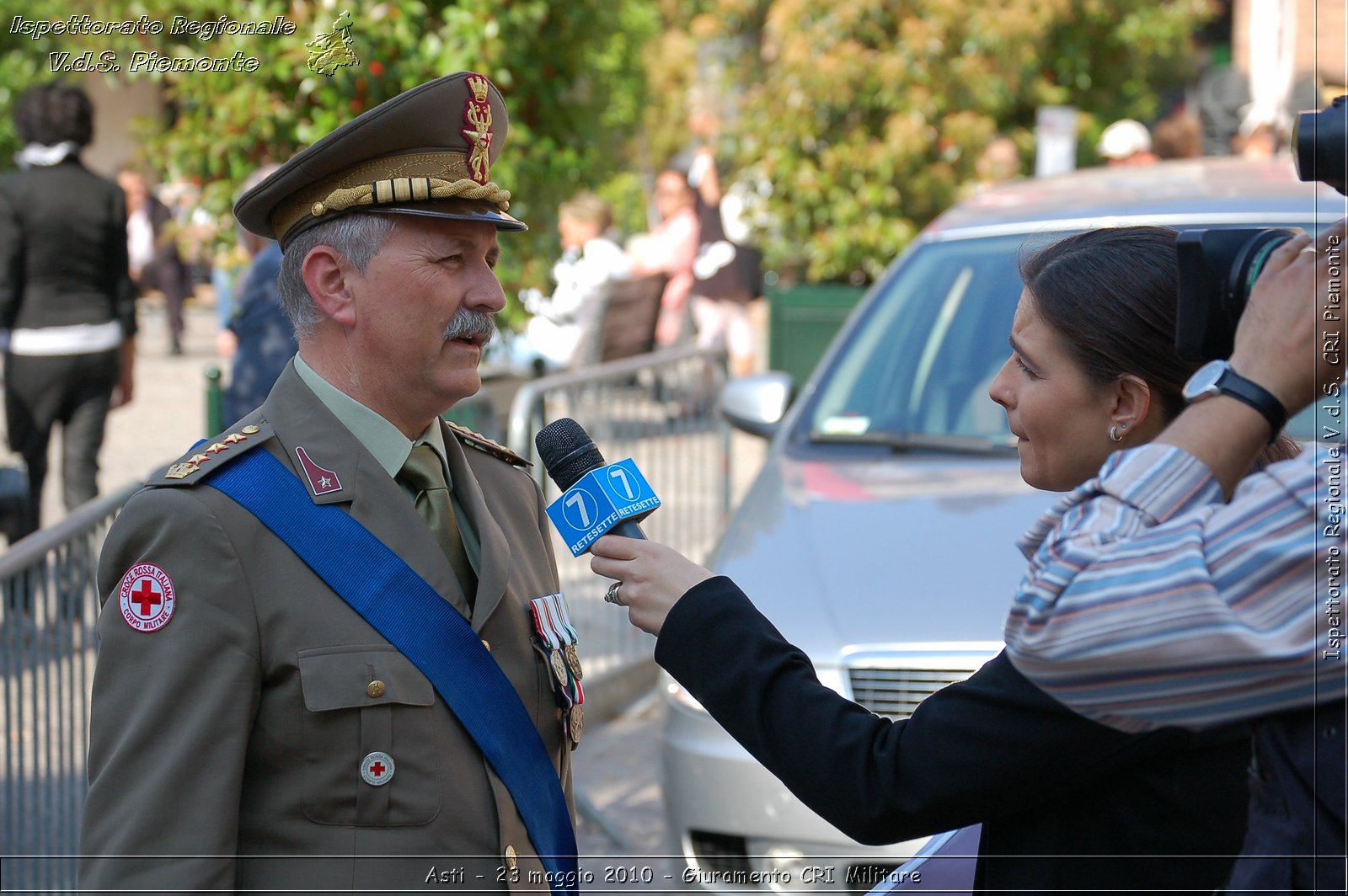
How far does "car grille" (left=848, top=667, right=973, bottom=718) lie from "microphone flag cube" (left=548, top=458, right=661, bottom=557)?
150 centimetres

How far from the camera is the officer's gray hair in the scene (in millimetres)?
2215

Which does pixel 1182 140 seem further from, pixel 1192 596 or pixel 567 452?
pixel 1192 596

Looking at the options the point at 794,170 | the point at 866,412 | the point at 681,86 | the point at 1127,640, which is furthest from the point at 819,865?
the point at 681,86

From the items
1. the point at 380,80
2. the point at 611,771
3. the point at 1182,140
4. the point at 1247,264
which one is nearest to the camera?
the point at 1247,264

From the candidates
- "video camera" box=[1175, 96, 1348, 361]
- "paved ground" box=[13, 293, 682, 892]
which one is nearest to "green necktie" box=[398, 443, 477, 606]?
"video camera" box=[1175, 96, 1348, 361]

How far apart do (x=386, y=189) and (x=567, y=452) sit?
1.62ft

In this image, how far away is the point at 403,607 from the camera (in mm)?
2008

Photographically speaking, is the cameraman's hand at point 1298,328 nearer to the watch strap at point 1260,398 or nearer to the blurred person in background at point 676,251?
the watch strap at point 1260,398

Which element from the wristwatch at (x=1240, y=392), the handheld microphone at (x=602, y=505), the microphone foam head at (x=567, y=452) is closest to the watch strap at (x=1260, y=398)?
the wristwatch at (x=1240, y=392)

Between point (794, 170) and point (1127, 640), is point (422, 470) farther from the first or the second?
point (794, 170)

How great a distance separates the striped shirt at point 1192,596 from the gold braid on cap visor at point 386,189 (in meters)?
1.22

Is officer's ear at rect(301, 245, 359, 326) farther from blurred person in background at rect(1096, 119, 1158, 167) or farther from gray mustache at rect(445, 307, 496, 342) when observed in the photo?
blurred person in background at rect(1096, 119, 1158, 167)

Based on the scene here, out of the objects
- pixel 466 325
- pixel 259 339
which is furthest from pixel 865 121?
pixel 466 325

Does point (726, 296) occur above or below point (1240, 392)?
below
